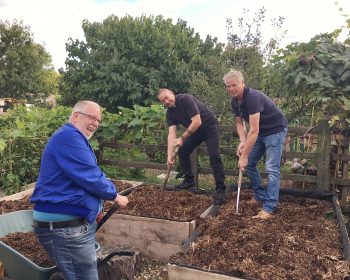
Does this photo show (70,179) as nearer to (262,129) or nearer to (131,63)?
(262,129)

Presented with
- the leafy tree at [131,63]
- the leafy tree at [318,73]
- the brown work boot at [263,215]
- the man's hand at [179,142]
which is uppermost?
the leafy tree at [131,63]

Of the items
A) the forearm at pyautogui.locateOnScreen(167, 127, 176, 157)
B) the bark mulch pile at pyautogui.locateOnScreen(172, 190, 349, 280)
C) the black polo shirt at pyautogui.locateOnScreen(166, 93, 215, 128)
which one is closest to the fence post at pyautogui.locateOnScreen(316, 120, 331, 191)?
the bark mulch pile at pyautogui.locateOnScreen(172, 190, 349, 280)

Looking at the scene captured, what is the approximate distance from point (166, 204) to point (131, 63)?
1536 cm

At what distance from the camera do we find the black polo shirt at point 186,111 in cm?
542

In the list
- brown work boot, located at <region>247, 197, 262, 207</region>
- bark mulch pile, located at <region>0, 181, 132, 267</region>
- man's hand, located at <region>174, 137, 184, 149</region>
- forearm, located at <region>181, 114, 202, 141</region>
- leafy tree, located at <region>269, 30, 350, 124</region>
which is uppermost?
leafy tree, located at <region>269, 30, 350, 124</region>

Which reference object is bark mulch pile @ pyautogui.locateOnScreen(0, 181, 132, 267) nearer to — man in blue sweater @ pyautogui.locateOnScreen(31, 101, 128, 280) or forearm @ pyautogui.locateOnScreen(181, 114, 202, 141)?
man in blue sweater @ pyautogui.locateOnScreen(31, 101, 128, 280)

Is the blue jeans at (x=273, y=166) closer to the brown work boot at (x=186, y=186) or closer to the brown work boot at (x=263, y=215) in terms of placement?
the brown work boot at (x=263, y=215)

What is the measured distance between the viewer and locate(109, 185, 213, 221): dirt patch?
4781 mm

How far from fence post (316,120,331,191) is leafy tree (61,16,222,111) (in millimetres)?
13936

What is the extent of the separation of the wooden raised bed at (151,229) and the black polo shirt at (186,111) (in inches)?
48.7

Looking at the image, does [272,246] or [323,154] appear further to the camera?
[323,154]

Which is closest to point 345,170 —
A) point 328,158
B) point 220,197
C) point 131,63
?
point 328,158

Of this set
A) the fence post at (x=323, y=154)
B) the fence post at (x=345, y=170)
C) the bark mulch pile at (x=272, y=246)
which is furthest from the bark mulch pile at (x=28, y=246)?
the fence post at (x=345, y=170)

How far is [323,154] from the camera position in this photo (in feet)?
17.7
